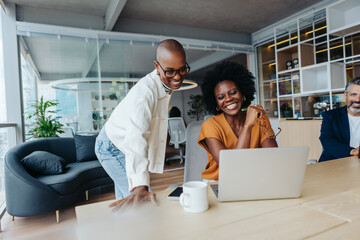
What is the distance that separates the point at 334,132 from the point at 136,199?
1705 millimetres

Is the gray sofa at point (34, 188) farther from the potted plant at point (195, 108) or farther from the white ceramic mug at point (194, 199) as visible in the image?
the potted plant at point (195, 108)

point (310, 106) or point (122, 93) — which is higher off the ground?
point (122, 93)

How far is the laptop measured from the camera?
0.72 m

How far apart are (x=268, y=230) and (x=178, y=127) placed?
4.75 metres

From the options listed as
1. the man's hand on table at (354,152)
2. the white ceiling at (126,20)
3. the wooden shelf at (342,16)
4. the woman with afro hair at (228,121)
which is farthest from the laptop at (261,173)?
the wooden shelf at (342,16)

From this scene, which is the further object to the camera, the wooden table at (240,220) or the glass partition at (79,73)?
the glass partition at (79,73)

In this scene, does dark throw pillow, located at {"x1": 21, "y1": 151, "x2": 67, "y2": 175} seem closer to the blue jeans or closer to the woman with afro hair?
the blue jeans

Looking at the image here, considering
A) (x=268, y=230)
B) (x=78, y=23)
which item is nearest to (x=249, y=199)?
(x=268, y=230)

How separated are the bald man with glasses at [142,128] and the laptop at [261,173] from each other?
10.8 inches

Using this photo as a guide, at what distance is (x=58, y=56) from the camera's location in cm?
418

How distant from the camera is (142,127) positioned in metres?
0.97

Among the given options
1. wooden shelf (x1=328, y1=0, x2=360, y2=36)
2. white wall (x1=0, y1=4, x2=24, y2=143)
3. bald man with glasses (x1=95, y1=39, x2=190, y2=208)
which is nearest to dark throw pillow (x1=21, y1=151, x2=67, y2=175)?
white wall (x1=0, y1=4, x2=24, y2=143)

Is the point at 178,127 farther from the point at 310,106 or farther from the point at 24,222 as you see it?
the point at 24,222

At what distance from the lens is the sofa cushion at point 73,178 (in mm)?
2441
